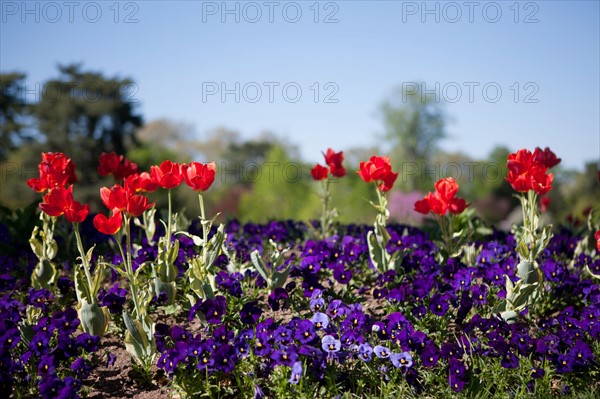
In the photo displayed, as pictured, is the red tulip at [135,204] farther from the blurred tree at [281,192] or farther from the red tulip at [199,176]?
the blurred tree at [281,192]

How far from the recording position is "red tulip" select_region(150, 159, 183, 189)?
3.80 meters

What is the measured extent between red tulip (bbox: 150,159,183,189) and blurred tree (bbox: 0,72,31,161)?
70.4ft

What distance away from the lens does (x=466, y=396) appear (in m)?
3.26

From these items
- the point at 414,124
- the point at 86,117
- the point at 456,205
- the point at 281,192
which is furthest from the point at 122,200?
the point at 414,124

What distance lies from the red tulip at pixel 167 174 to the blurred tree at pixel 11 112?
21.5 m

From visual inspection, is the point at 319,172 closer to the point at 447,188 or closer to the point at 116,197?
the point at 447,188

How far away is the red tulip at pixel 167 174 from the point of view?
380 cm

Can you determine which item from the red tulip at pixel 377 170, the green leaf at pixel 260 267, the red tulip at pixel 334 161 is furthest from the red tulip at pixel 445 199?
the green leaf at pixel 260 267

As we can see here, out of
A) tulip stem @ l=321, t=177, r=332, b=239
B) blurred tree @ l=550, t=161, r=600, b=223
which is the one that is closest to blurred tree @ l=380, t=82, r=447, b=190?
blurred tree @ l=550, t=161, r=600, b=223

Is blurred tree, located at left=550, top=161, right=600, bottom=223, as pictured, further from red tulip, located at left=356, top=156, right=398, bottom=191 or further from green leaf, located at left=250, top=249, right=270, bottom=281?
green leaf, located at left=250, top=249, right=270, bottom=281

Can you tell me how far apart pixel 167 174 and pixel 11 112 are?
23162 mm

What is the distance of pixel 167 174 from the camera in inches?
148

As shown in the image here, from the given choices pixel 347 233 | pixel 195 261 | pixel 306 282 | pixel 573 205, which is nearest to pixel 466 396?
pixel 306 282

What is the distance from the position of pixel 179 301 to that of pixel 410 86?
117ft
